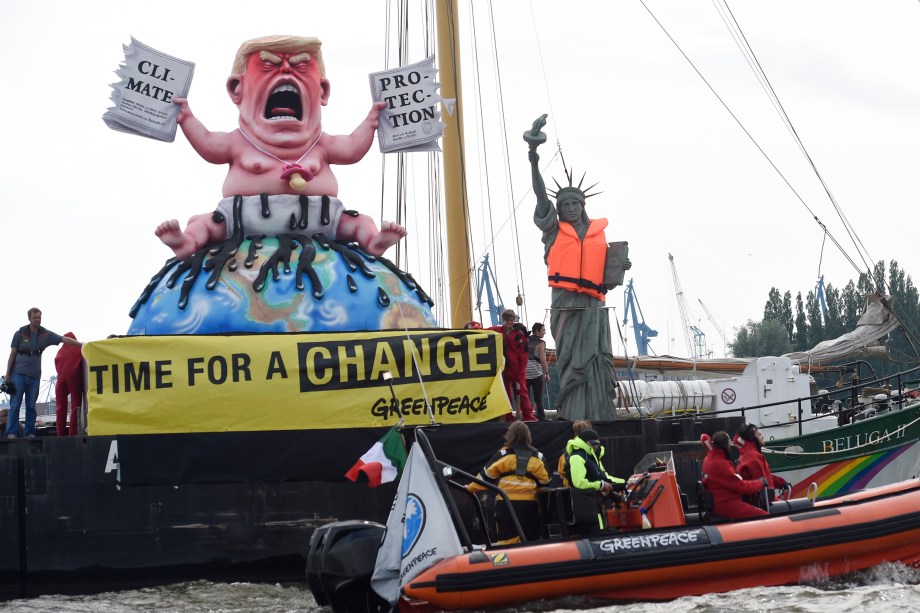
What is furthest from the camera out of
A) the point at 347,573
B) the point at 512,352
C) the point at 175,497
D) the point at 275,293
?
the point at 275,293

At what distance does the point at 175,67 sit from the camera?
1828 centimetres

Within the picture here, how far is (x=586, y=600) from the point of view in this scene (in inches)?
456

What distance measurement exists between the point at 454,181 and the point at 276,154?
184 inches

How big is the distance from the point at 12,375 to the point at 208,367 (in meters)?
2.66

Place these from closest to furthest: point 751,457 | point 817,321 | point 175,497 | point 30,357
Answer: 1. point 751,457
2. point 175,497
3. point 30,357
4. point 817,321

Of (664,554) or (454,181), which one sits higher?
(454,181)

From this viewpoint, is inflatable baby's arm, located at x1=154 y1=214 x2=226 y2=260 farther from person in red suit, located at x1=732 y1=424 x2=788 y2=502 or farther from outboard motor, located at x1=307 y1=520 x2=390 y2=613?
person in red suit, located at x1=732 y1=424 x2=788 y2=502

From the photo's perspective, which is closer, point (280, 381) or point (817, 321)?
point (280, 381)

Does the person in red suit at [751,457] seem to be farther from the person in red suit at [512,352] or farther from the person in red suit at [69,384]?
the person in red suit at [69,384]

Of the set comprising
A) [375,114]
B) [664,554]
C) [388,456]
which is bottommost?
[664,554]

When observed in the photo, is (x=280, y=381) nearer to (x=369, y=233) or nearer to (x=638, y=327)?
(x=369, y=233)

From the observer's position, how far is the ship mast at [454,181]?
21828mm

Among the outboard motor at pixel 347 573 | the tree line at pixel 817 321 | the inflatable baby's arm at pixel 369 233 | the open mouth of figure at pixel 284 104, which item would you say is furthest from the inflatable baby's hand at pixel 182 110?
the tree line at pixel 817 321

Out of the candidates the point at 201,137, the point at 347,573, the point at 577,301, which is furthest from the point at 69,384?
the point at 577,301
